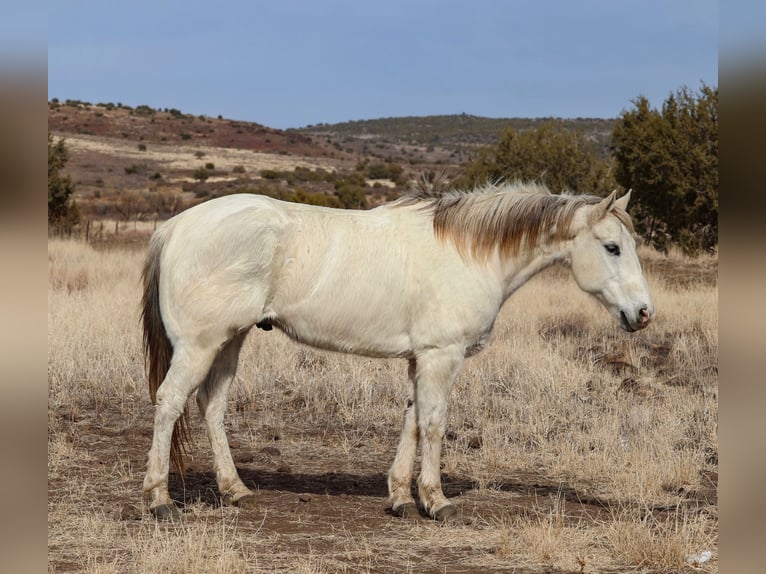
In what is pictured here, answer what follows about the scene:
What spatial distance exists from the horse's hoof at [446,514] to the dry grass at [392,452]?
0.31 ft

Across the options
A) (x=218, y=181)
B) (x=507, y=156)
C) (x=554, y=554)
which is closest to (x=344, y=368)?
(x=554, y=554)

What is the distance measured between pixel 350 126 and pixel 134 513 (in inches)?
4819

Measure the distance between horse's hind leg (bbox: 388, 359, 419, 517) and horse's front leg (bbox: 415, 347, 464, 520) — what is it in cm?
9

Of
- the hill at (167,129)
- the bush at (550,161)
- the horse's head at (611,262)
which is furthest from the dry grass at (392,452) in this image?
the hill at (167,129)

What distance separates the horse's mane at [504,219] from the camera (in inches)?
226

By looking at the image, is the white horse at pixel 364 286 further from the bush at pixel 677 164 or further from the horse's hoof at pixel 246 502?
the bush at pixel 677 164

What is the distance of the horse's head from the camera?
5.51 metres

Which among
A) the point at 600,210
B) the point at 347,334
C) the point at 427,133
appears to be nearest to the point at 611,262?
the point at 600,210

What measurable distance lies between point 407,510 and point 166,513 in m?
1.60

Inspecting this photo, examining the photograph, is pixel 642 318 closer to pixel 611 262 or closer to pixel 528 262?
pixel 611 262

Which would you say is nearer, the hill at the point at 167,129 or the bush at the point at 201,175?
the bush at the point at 201,175

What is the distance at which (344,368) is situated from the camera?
9086 mm
